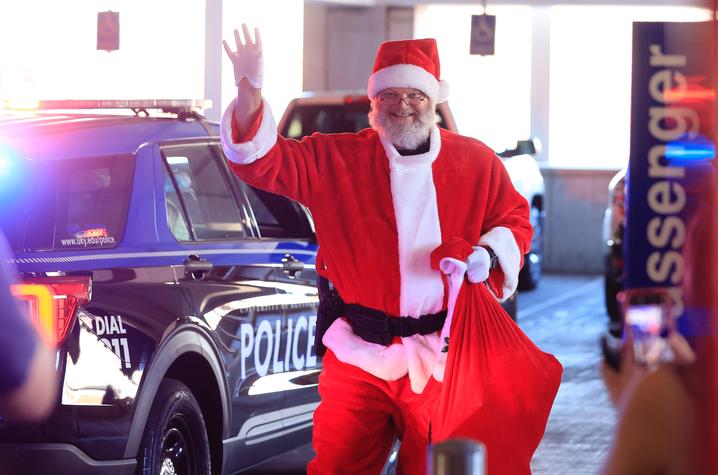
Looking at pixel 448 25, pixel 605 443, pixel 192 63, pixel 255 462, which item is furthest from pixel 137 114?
pixel 448 25

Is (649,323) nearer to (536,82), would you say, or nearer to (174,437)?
(174,437)

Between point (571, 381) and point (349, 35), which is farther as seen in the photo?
point (349, 35)

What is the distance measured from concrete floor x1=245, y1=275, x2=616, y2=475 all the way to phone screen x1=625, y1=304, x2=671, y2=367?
536cm

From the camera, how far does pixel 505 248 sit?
18.0ft

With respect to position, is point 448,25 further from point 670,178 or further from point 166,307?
point 670,178

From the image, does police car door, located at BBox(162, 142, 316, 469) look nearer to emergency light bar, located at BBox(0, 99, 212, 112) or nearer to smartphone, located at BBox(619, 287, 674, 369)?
emergency light bar, located at BBox(0, 99, 212, 112)

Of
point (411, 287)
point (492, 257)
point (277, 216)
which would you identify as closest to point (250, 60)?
point (411, 287)

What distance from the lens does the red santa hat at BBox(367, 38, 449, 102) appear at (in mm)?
5688

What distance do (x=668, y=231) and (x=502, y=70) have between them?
19.5 meters

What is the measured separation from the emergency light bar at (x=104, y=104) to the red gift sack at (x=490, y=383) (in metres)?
1.90

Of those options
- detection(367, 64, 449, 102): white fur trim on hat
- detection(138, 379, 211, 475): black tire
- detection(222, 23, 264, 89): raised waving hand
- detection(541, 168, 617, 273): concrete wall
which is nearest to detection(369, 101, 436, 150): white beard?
detection(367, 64, 449, 102): white fur trim on hat

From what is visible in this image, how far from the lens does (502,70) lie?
22.4m

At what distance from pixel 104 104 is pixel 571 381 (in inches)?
234

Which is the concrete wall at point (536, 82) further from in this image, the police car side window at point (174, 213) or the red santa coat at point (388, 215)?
the red santa coat at point (388, 215)
